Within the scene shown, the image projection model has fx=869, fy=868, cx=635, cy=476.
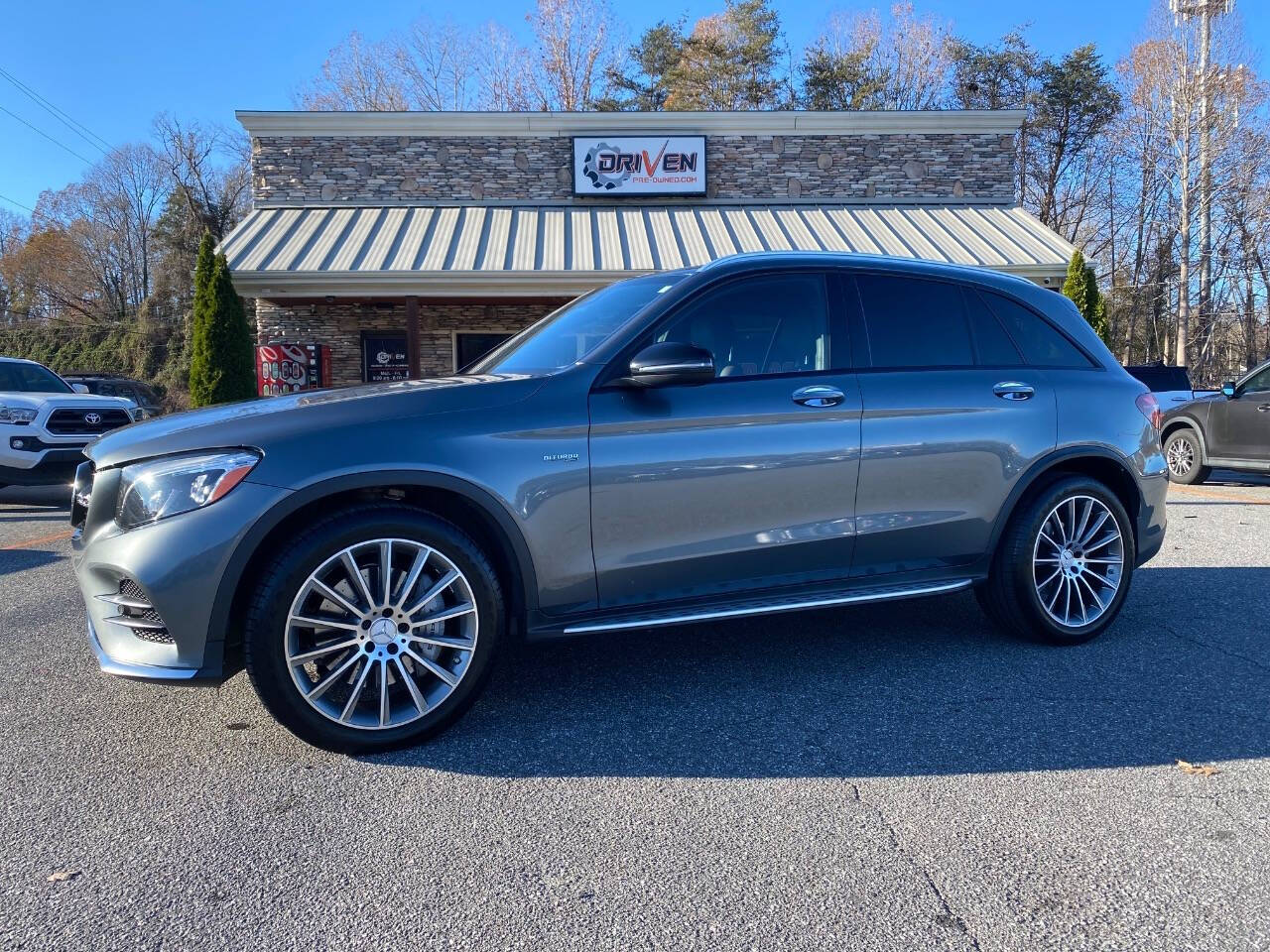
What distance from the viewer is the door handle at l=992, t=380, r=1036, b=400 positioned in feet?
13.5

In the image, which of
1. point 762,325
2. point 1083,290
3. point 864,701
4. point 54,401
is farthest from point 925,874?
point 1083,290

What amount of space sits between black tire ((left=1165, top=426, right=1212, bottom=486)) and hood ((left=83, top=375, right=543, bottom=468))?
10.5 metres

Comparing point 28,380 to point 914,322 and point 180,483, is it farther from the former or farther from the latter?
point 914,322

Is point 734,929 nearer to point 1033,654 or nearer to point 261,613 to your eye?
point 261,613

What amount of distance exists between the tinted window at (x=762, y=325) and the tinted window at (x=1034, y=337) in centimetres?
104

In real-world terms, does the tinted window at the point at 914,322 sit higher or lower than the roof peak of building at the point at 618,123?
lower

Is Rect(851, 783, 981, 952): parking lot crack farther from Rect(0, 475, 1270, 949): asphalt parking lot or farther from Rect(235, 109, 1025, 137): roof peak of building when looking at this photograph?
Rect(235, 109, 1025, 137): roof peak of building

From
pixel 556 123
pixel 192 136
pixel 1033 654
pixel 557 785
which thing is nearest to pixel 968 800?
pixel 557 785

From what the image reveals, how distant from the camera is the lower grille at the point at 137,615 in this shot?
9.56ft

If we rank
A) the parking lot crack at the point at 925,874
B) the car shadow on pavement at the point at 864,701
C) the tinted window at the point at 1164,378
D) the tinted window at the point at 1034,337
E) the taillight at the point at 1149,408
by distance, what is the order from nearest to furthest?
1. the parking lot crack at the point at 925,874
2. the car shadow on pavement at the point at 864,701
3. the tinted window at the point at 1034,337
4. the taillight at the point at 1149,408
5. the tinted window at the point at 1164,378

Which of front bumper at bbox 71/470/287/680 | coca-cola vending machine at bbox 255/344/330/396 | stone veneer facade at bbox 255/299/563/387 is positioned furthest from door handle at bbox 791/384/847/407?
coca-cola vending machine at bbox 255/344/330/396

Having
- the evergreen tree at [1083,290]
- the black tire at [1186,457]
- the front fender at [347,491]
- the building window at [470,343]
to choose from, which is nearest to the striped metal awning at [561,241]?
the evergreen tree at [1083,290]

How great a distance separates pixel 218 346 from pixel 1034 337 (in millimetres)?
12524

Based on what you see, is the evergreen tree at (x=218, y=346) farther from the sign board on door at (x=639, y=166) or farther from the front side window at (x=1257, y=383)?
the front side window at (x=1257, y=383)
